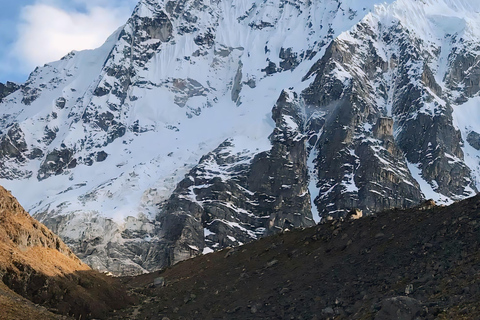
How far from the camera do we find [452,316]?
24.6 m

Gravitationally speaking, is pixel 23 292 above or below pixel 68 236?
below

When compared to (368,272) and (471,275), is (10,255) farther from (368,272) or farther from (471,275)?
(471,275)

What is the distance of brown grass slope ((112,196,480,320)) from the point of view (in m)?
28.5

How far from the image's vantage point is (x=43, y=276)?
36344 mm

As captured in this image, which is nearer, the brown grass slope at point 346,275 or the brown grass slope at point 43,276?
the brown grass slope at point 346,275

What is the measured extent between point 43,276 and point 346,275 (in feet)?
59.0

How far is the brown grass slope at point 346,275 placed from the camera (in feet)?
93.7

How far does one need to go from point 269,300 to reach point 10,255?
15648 millimetres

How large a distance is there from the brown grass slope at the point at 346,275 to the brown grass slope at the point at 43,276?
92.0 inches

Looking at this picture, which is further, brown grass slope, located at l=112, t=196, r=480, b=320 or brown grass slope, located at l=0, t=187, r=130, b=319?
brown grass slope, located at l=0, t=187, r=130, b=319

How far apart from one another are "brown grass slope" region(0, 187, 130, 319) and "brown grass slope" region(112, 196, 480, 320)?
234 centimetres

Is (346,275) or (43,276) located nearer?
(43,276)

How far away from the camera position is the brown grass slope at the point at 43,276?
34.7 metres

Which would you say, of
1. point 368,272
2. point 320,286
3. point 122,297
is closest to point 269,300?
point 320,286
